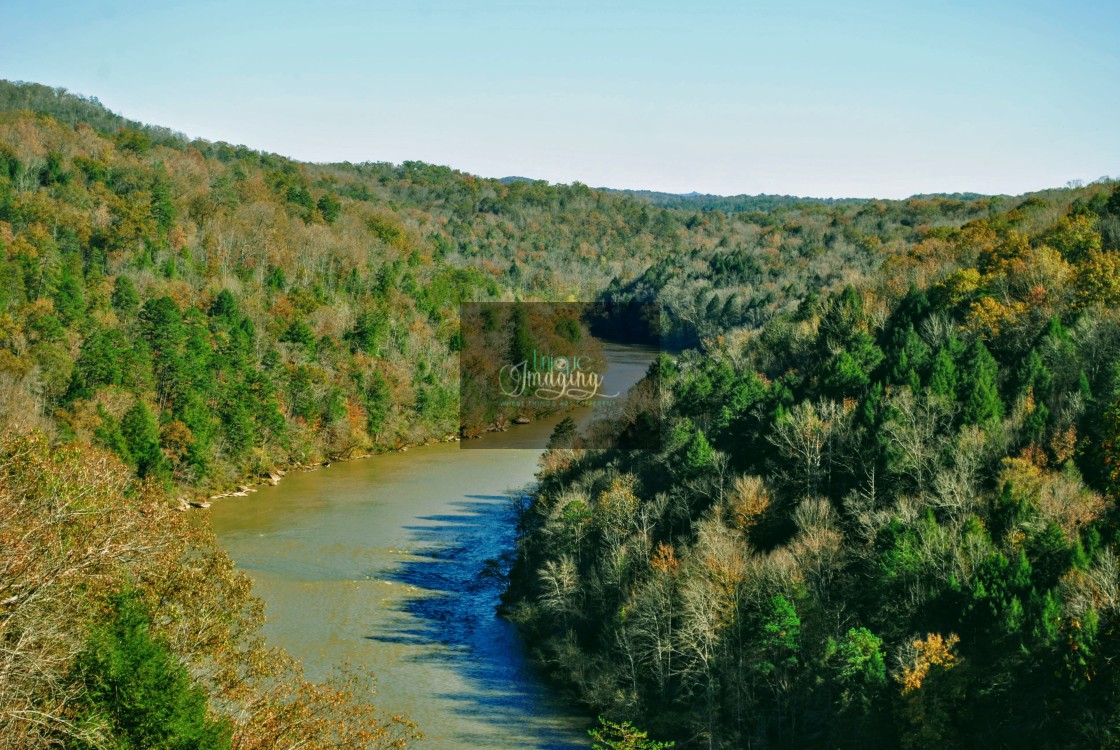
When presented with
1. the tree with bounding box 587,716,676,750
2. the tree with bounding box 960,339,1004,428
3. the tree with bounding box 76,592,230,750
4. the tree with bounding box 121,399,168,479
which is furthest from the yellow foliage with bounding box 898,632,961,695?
the tree with bounding box 121,399,168,479

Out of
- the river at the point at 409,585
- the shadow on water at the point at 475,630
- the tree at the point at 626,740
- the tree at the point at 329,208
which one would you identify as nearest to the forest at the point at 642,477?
the tree at the point at 626,740

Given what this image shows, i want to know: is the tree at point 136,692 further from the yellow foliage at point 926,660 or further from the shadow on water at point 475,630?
the yellow foliage at point 926,660

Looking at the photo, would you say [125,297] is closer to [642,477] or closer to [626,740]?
[642,477]

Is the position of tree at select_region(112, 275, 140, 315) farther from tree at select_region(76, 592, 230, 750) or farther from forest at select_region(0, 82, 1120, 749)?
tree at select_region(76, 592, 230, 750)

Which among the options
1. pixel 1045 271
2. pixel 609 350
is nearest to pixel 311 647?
pixel 1045 271

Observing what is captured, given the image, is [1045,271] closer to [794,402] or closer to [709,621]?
[794,402]

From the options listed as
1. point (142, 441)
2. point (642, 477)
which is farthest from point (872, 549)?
point (142, 441)
